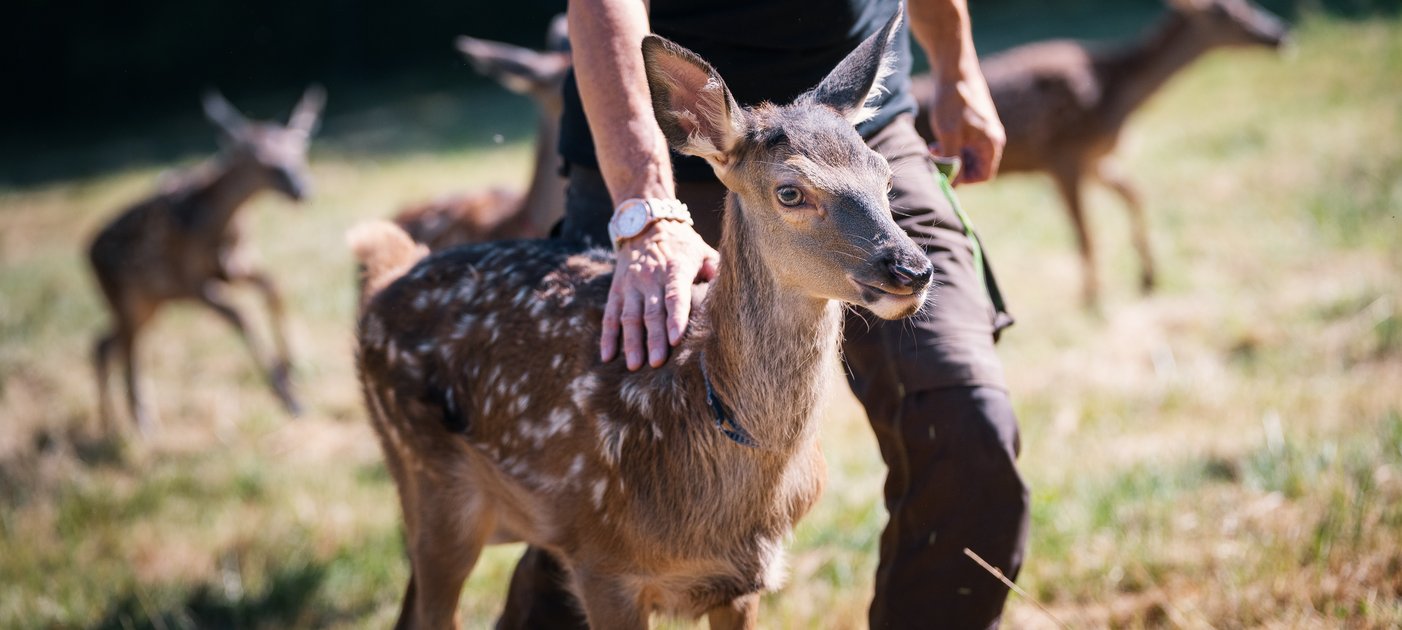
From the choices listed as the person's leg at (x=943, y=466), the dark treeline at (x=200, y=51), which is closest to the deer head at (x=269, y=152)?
the person's leg at (x=943, y=466)

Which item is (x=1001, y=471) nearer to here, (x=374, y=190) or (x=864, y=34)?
(x=864, y=34)

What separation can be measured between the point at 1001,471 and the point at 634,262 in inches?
33.3

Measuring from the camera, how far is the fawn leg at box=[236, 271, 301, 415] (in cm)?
689

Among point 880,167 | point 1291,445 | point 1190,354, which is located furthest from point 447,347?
point 1190,354

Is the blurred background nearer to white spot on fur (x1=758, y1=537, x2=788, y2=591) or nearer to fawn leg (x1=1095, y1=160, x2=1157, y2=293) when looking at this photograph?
fawn leg (x1=1095, y1=160, x2=1157, y2=293)

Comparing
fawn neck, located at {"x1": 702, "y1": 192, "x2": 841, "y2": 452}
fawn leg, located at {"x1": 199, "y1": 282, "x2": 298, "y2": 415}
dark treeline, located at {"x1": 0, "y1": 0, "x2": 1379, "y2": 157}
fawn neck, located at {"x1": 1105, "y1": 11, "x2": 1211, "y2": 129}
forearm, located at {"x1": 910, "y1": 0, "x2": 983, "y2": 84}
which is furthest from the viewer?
dark treeline, located at {"x1": 0, "y1": 0, "x2": 1379, "y2": 157}

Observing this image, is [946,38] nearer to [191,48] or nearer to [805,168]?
[805,168]

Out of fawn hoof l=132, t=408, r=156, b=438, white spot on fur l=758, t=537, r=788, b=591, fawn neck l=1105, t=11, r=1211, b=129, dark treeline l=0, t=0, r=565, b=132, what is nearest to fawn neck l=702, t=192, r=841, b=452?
white spot on fur l=758, t=537, r=788, b=591

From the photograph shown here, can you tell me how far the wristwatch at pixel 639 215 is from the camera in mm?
2482

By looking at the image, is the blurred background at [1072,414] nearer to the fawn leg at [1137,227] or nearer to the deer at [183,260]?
the fawn leg at [1137,227]

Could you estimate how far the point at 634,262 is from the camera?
2486 mm

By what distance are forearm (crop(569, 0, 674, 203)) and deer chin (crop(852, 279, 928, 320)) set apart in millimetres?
519

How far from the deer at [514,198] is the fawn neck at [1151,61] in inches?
154

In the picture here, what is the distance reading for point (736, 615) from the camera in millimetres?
2822
